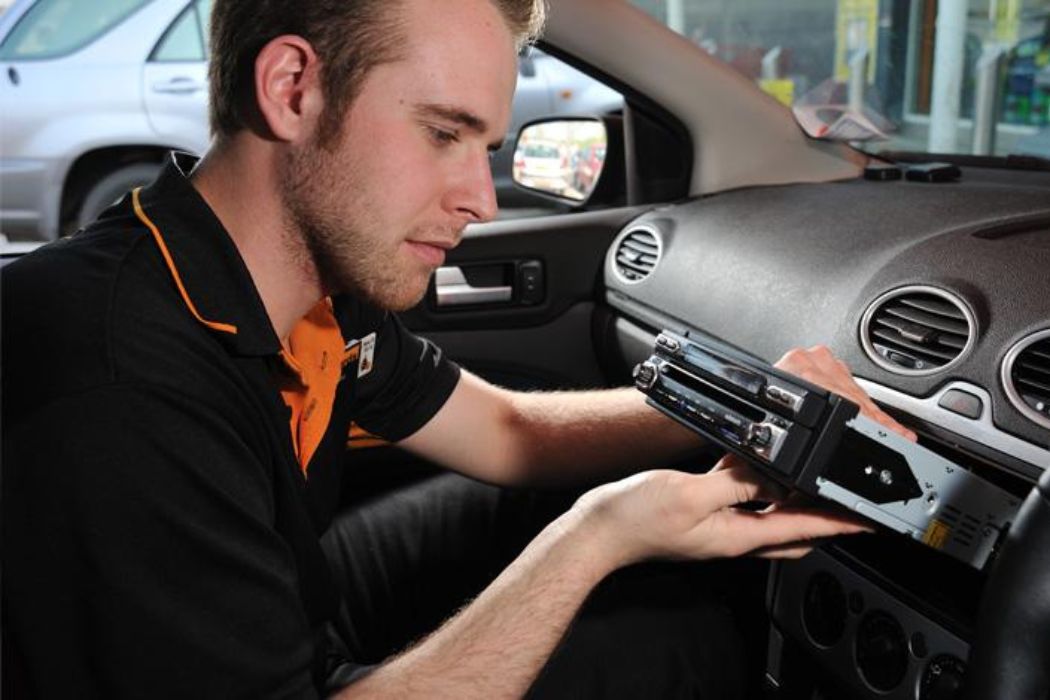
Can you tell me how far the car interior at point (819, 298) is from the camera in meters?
1.18

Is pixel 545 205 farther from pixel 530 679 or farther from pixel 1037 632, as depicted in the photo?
pixel 1037 632

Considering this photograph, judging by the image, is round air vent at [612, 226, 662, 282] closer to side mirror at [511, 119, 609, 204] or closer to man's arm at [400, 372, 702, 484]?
side mirror at [511, 119, 609, 204]

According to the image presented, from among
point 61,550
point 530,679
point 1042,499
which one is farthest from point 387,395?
point 1042,499

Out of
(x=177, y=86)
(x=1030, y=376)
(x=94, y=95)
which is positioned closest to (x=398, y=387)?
(x=1030, y=376)

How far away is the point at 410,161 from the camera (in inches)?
44.1

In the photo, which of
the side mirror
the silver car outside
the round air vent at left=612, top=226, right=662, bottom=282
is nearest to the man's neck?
the round air vent at left=612, top=226, right=662, bottom=282

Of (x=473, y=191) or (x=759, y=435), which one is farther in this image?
(x=473, y=191)

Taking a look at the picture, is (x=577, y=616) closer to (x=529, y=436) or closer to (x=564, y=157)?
(x=529, y=436)

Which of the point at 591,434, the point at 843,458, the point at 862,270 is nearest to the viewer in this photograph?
the point at 843,458

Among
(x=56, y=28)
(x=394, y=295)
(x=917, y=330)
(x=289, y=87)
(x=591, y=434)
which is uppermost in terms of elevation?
(x=289, y=87)

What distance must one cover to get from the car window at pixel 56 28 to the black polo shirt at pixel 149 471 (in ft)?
12.4

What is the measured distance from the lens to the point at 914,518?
105 cm

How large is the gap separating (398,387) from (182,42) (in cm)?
344

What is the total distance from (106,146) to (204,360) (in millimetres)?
3913
